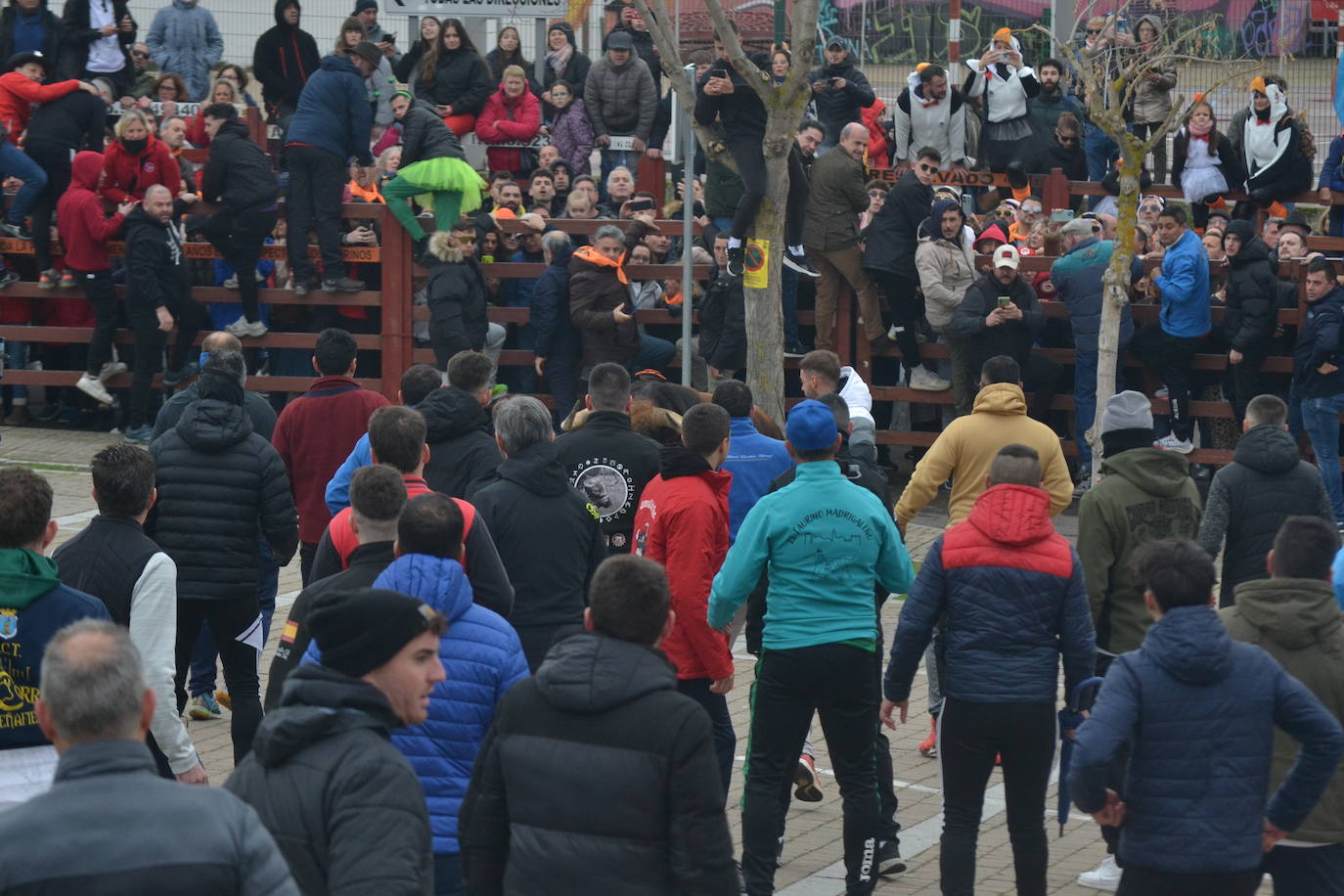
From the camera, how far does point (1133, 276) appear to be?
48.4ft

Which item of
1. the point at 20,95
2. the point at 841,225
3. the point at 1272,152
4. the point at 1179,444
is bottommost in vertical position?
the point at 1179,444

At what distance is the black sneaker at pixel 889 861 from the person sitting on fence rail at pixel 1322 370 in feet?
23.5

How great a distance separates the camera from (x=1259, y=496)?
8.17m

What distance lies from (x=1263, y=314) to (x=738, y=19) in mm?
11642

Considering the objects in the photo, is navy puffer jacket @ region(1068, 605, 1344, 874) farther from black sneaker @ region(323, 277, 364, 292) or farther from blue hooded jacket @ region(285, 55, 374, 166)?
black sneaker @ region(323, 277, 364, 292)

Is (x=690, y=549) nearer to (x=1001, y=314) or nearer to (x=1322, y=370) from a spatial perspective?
(x=1001, y=314)

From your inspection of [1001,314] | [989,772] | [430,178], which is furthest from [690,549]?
[430,178]

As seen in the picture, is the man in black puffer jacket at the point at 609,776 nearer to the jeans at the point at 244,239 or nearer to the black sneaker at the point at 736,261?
the black sneaker at the point at 736,261

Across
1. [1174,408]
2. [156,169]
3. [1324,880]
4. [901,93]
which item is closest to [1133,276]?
[1174,408]

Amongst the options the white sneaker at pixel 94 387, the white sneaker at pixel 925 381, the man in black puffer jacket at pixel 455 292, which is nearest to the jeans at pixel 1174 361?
the white sneaker at pixel 925 381

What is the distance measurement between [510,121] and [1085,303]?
21.1 ft

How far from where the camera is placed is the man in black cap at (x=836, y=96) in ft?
58.9

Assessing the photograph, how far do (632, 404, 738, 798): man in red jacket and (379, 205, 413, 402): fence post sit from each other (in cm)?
851

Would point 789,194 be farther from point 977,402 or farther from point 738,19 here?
point 738,19
